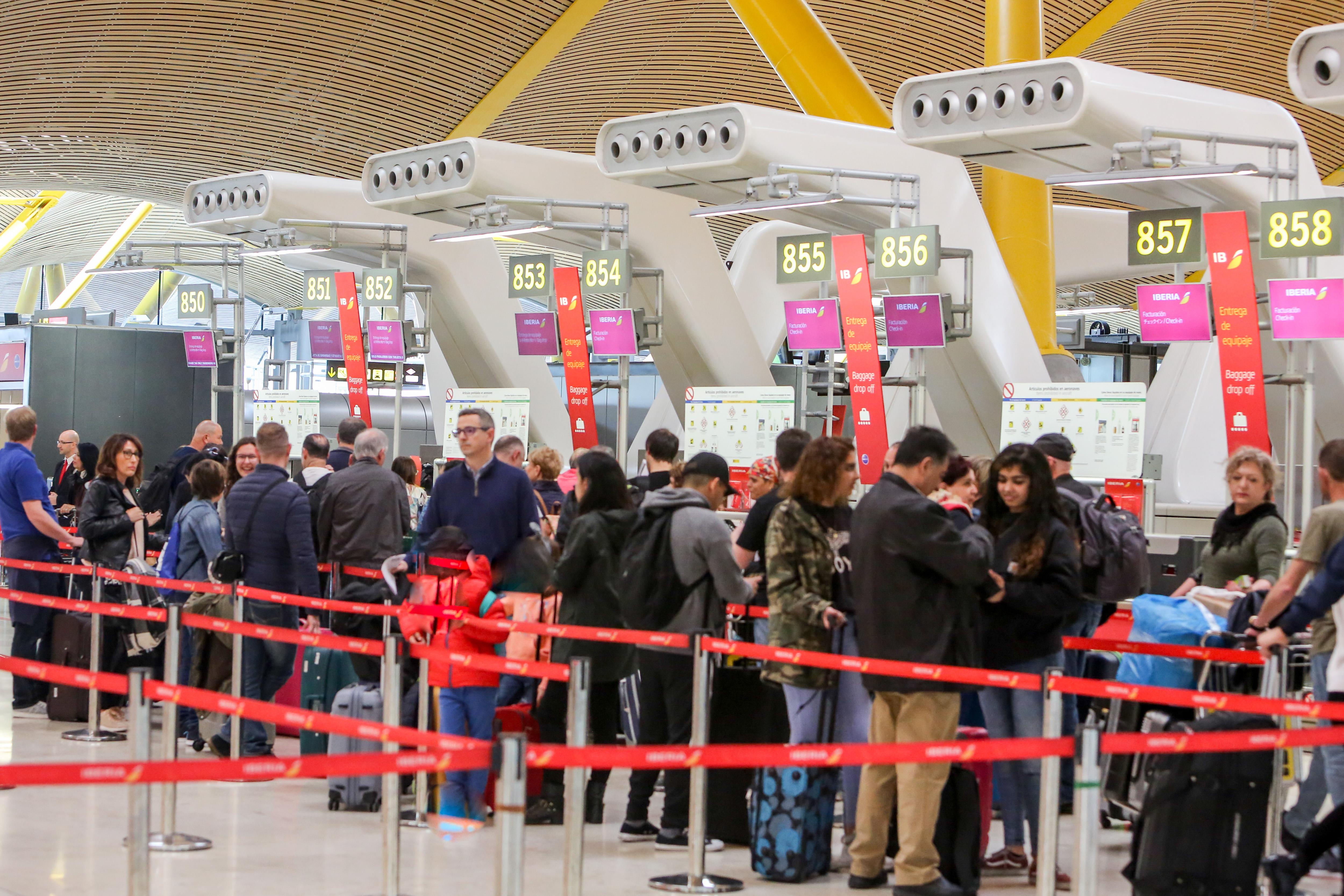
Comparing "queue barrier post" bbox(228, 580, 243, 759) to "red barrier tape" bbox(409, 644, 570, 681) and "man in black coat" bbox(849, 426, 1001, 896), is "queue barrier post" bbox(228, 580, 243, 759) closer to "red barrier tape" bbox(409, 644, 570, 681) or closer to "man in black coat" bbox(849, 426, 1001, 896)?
"red barrier tape" bbox(409, 644, 570, 681)

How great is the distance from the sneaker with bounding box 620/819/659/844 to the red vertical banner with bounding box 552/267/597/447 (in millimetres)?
6432

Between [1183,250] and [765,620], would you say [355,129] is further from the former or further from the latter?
[765,620]

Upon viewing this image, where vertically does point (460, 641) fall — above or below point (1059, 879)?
above

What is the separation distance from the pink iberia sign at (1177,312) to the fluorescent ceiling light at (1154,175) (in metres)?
0.59

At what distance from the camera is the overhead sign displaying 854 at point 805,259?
1086 cm

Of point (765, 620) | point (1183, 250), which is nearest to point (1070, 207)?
point (1183, 250)

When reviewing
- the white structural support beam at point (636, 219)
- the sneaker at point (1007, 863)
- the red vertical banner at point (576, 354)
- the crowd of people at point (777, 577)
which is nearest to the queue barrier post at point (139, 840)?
the crowd of people at point (777, 577)

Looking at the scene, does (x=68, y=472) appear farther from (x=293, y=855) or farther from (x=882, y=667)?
(x=882, y=667)

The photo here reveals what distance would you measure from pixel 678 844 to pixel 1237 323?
482 centimetres

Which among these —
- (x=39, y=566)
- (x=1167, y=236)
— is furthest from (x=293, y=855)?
(x=1167, y=236)

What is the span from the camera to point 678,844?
543cm

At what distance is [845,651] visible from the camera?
5184mm

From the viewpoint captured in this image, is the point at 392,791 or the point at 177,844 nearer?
the point at 392,791

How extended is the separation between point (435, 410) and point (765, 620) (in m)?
10.3
